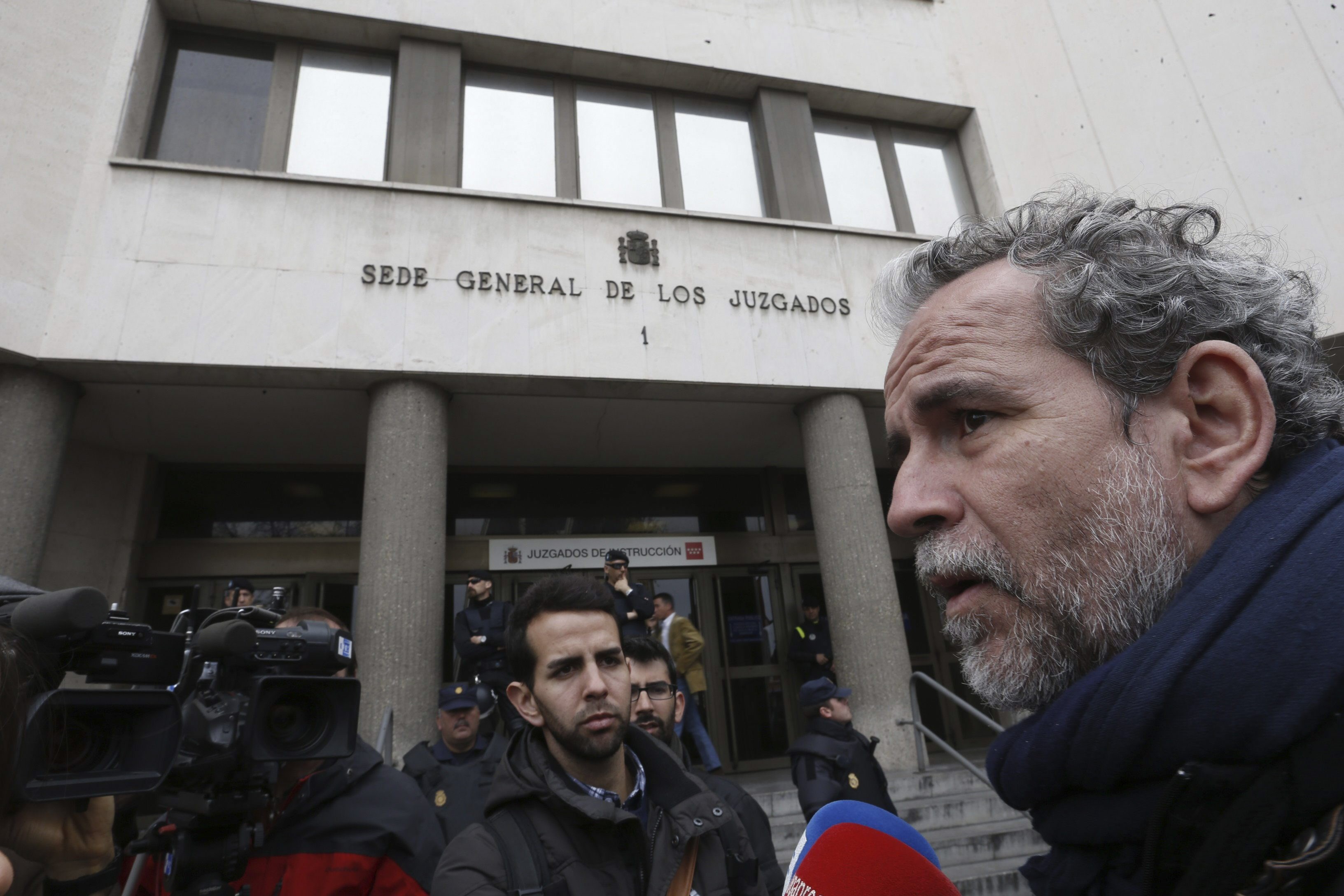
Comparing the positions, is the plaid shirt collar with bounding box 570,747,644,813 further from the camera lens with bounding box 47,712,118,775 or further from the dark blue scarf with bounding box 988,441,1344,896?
the dark blue scarf with bounding box 988,441,1344,896

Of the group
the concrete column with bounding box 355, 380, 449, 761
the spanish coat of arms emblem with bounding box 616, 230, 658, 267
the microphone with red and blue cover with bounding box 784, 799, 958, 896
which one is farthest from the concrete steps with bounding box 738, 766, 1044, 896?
the spanish coat of arms emblem with bounding box 616, 230, 658, 267

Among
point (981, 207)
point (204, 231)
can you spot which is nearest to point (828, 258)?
point (981, 207)

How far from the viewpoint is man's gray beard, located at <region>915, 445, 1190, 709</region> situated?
0.98m

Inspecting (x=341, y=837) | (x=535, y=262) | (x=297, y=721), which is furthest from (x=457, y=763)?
(x=535, y=262)

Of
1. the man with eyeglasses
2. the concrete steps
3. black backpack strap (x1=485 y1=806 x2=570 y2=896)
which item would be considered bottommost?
the concrete steps

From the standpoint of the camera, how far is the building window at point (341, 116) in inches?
311

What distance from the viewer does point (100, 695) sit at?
162cm

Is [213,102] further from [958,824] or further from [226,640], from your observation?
[958,824]

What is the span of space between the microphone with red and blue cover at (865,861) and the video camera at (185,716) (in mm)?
1524

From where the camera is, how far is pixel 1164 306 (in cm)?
112

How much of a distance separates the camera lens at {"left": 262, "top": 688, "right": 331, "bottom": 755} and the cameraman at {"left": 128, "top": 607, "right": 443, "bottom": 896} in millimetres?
71

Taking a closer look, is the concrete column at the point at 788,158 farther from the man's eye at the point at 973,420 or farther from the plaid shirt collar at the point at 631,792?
the man's eye at the point at 973,420

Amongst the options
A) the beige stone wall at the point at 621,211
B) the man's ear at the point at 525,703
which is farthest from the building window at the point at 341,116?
the man's ear at the point at 525,703

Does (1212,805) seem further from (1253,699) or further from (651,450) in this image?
(651,450)
